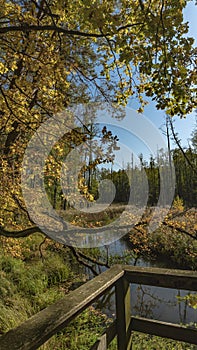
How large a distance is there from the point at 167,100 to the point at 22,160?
2.51m

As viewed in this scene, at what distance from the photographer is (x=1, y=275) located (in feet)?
15.0

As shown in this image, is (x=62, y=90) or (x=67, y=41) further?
(x=62, y=90)

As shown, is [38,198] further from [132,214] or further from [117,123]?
[132,214]

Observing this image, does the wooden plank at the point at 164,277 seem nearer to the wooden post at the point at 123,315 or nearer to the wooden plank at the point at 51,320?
the wooden post at the point at 123,315

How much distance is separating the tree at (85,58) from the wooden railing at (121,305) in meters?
0.82

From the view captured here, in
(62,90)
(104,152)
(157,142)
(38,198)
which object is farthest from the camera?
(157,142)

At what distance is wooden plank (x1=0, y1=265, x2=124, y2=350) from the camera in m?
0.65

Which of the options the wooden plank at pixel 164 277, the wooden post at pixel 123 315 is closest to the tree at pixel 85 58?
the wooden plank at pixel 164 277

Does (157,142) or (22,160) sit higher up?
(157,142)

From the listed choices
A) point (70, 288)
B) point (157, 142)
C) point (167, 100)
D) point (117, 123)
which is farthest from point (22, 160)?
point (157, 142)

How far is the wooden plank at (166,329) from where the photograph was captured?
3.67 feet

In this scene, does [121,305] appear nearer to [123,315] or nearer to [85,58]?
[123,315]

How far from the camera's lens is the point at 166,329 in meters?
1.17

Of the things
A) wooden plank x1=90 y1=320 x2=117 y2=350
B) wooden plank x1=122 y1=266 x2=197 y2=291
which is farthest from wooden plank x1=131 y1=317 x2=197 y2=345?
wooden plank x1=122 y1=266 x2=197 y2=291
